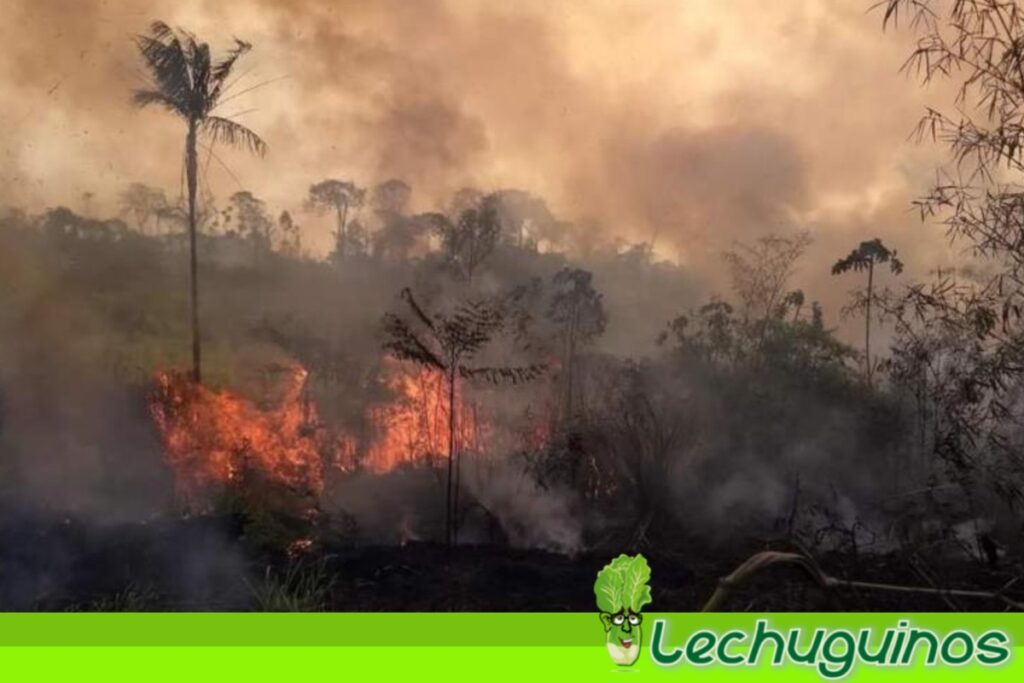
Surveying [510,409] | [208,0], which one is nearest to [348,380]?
[510,409]

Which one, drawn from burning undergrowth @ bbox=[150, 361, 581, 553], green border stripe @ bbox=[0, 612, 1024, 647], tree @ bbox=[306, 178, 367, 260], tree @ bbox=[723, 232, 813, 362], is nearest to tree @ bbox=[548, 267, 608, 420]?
burning undergrowth @ bbox=[150, 361, 581, 553]

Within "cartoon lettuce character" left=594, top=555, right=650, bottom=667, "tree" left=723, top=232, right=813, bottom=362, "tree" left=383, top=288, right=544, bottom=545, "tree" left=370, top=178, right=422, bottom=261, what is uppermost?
"tree" left=370, top=178, right=422, bottom=261

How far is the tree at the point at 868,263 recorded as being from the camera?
10031 mm

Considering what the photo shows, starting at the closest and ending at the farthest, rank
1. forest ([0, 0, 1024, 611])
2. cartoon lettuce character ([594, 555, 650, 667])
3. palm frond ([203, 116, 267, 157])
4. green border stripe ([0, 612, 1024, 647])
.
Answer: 1. cartoon lettuce character ([594, 555, 650, 667])
2. green border stripe ([0, 612, 1024, 647])
3. forest ([0, 0, 1024, 611])
4. palm frond ([203, 116, 267, 157])

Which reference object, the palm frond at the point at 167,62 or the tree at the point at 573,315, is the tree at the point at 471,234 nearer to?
the tree at the point at 573,315

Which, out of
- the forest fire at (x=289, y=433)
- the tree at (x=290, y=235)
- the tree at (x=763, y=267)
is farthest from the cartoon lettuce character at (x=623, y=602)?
the tree at (x=290, y=235)

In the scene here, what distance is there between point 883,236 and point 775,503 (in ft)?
10.6

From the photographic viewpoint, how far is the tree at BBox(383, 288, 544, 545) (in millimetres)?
9742

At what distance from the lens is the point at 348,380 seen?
400 inches

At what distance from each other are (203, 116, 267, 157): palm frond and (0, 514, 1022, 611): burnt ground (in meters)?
4.10

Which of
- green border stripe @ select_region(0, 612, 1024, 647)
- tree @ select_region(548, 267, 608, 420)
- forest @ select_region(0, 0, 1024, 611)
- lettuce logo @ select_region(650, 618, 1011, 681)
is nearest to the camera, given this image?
lettuce logo @ select_region(650, 618, 1011, 681)

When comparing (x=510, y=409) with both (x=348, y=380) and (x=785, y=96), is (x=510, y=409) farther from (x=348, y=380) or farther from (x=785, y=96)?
(x=785, y=96)

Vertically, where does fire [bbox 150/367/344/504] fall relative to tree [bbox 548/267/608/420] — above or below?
below

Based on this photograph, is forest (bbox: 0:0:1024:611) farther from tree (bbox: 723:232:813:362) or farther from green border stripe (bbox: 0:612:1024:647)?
green border stripe (bbox: 0:612:1024:647)
